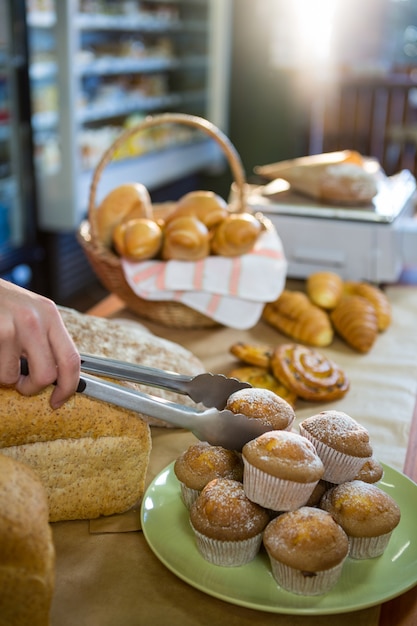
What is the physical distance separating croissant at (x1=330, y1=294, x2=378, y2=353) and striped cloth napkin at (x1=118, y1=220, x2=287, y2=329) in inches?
6.2

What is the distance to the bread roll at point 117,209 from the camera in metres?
1.65

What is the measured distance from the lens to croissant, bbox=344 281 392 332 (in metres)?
1.62

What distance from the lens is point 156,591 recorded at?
775 millimetres

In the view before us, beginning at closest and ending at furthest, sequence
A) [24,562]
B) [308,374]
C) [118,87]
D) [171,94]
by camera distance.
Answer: [24,562] < [308,374] < [118,87] < [171,94]

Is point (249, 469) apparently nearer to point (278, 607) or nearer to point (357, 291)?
point (278, 607)

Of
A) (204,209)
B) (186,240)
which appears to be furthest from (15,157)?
(186,240)

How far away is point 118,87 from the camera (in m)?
4.27

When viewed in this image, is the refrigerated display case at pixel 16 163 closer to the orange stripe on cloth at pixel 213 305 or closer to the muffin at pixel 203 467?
the orange stripe on cloth at pixel 213 305

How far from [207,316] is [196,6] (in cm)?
381

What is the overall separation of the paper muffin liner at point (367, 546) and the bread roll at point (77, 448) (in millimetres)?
290

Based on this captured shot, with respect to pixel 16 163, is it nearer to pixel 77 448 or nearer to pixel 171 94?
pixel 171 94

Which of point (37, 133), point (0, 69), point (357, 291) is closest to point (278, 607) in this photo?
point (357, 291)

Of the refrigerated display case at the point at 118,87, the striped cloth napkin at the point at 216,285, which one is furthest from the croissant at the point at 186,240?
the refrigerated display case at the point at 118,87

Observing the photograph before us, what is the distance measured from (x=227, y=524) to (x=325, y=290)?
0.97 metres
